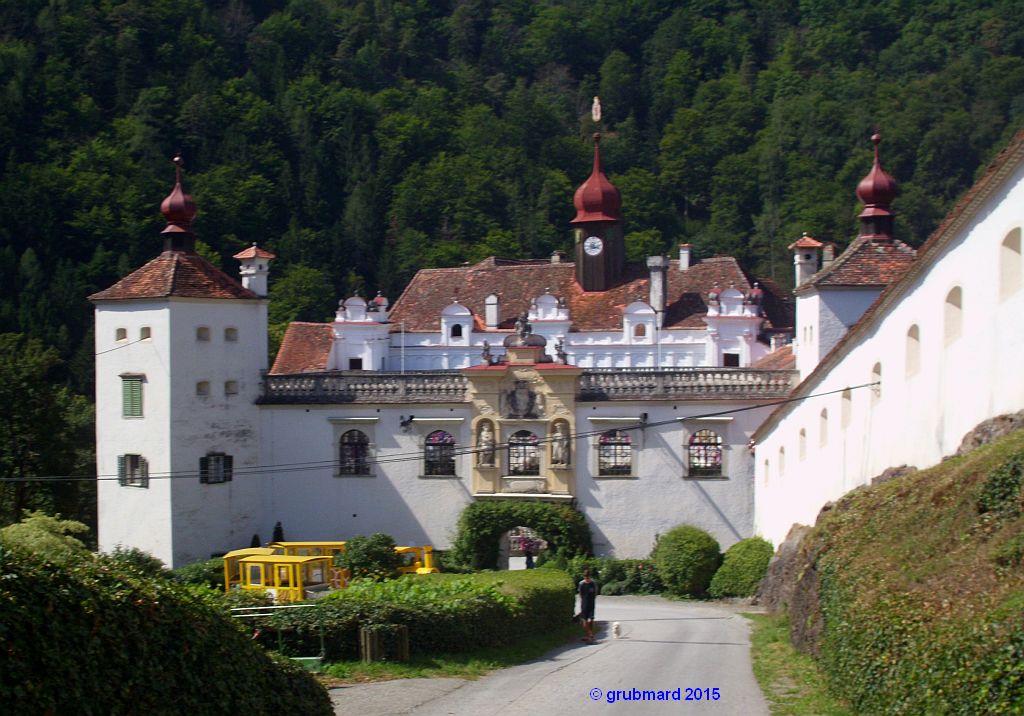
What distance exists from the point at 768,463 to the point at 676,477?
12.4 ft

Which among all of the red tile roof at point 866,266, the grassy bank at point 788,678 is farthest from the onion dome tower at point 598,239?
the grassy bank at point 788,678

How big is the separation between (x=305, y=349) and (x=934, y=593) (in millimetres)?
56453

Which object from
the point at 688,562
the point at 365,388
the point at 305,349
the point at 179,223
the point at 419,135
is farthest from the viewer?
the point at 419,135

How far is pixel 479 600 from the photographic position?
23.7 metres

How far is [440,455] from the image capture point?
42.5 metres

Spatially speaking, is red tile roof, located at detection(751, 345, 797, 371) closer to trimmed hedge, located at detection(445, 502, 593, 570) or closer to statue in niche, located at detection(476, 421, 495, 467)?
trimmed hedge, located at detection(445, 502, 593, 570)

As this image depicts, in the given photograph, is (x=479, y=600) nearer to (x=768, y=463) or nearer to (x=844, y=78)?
(x=768, y=463)

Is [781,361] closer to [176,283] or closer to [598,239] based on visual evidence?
[176,283]

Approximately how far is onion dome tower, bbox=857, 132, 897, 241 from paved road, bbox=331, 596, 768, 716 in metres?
15.0

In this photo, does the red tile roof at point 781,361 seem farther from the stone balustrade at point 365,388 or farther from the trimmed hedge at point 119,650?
the trimmed hedge at point 119,650

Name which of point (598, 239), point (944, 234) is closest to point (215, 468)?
point (944, 234)

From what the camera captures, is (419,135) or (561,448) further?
(419,135)

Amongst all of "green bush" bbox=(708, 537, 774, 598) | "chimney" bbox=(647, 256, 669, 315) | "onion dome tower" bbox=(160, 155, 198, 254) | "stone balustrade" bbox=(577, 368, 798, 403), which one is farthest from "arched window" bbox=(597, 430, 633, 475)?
"chimney" bbox=(647, 256, 669, 315)

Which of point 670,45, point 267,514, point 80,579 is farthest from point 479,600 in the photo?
point 670,45
